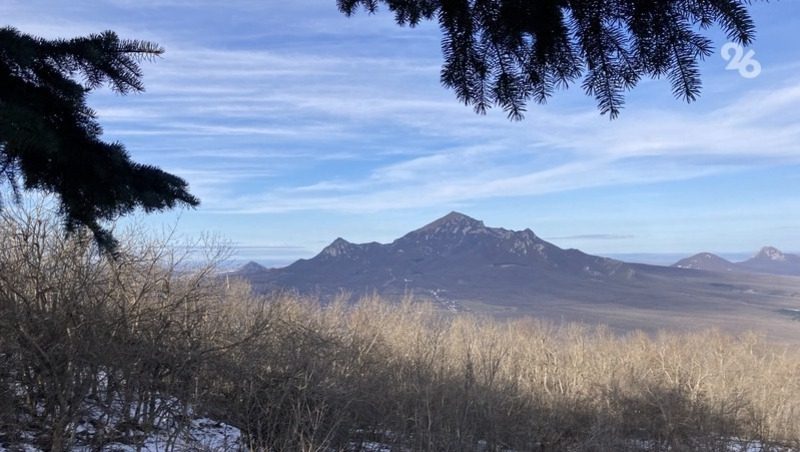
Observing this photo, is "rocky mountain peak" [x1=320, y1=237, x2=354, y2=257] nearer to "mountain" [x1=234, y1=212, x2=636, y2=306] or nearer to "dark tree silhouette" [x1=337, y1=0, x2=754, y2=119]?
"mountain" [x1=234, y1=212, x2=636, y2=306]

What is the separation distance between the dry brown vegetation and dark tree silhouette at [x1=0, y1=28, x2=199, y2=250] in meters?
0.57

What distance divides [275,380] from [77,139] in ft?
22.1

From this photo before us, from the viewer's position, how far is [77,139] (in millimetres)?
3107

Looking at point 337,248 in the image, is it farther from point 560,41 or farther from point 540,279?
point 560,41

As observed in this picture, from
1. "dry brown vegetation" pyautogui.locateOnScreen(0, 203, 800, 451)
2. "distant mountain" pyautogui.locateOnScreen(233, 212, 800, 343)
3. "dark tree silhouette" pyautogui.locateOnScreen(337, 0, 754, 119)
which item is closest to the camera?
"dark tree silhouette" pyautogui.locateOnScreen(337, 0, 754, 119)

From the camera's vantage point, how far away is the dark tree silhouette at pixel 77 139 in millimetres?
2873

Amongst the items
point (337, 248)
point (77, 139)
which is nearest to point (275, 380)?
point (77, 139)

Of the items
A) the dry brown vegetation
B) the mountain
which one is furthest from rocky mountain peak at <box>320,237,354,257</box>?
the dry brown vegetation

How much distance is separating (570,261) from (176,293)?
118 m

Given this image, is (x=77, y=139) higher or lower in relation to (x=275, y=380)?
higher

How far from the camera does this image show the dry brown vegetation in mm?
6883

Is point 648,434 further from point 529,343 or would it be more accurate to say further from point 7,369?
point 7,369

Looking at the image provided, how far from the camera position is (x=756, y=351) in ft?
85.5

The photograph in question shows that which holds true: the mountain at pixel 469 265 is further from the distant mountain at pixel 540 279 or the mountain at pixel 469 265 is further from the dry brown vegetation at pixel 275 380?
the dry brown vegetation at pixel 275 380
